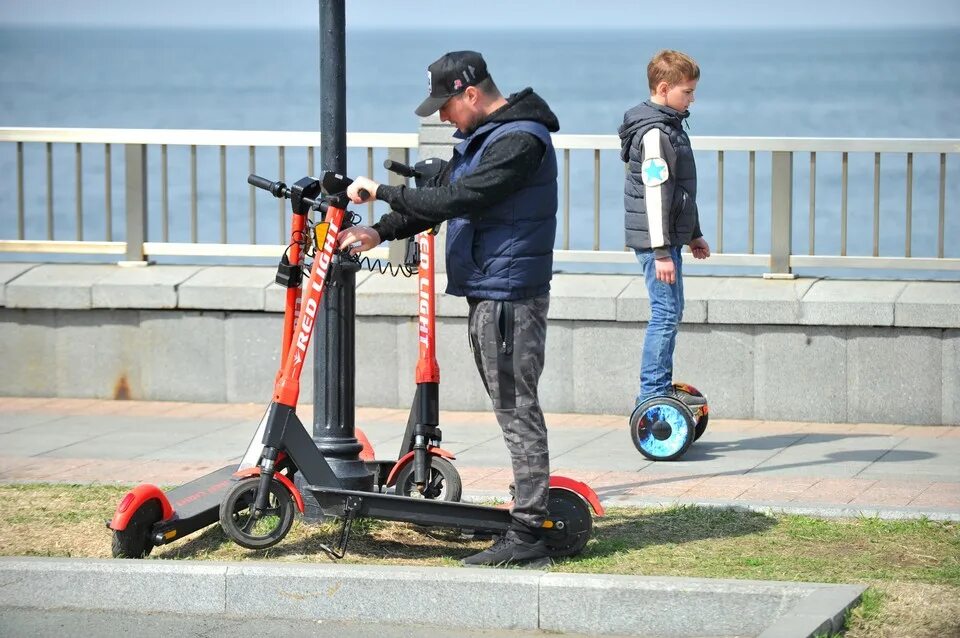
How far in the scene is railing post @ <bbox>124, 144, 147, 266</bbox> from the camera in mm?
10438

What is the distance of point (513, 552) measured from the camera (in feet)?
20.0

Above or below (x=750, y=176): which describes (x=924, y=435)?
below

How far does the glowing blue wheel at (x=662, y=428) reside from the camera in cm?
836

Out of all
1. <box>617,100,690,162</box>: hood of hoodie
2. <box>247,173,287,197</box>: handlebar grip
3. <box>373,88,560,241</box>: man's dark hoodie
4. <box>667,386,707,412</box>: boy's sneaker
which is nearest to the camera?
<box>373,88,560,241</box>: man's dark hoodie

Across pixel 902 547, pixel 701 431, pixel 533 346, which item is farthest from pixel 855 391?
pixel 533 346

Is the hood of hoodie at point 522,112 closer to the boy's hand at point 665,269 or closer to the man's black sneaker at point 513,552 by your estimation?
the man's black sneaker at point 513,552

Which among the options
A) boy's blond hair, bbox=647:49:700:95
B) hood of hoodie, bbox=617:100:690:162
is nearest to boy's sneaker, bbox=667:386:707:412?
hood of hoodie, bbox=617:100:690:162

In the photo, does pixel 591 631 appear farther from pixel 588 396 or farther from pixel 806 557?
pixel 588 396

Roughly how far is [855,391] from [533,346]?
3.97 m

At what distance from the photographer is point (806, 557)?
624 centimetres

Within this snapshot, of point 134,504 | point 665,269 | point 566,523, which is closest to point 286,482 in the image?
A: point 134,504

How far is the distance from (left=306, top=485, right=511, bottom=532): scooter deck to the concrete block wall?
371 centimetres

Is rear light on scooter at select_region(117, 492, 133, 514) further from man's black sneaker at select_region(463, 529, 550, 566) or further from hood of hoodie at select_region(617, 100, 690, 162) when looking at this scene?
hood of hoodie at select_region(617, 100, 690, 162)

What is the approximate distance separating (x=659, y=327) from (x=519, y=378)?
258 centimetres
